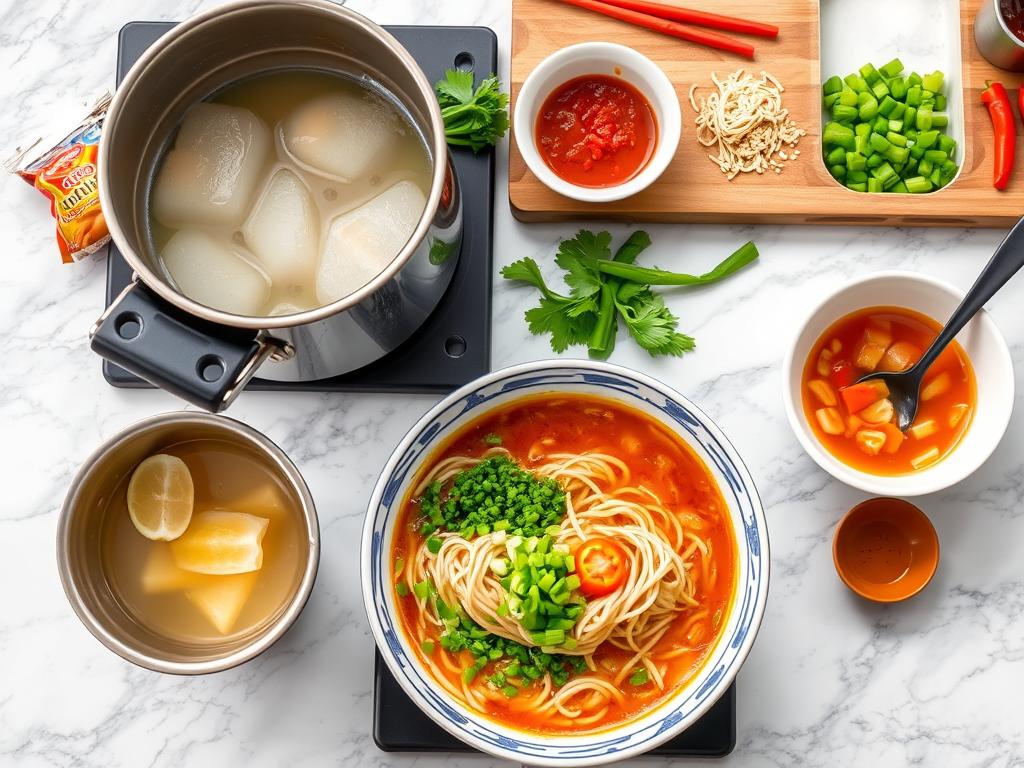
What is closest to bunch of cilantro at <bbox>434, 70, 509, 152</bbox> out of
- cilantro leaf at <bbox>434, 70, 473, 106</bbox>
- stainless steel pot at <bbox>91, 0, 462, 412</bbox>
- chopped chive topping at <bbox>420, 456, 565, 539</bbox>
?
cilantro leaf at <bbox>434, 70, 473, 106</bbox>

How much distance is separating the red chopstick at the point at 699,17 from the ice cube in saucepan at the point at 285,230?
3.01 feet

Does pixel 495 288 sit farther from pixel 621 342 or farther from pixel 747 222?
pixel 747 222

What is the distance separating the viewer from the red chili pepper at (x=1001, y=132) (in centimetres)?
237

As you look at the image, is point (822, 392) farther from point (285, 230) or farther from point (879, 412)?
point (285, 230)

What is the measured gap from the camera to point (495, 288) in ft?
7.99

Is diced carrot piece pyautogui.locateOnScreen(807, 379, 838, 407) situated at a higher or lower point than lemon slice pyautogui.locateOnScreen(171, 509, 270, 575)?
higher

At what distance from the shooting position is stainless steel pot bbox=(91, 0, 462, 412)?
175 cm

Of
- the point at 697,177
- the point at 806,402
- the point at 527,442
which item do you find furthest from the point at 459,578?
the point at 697,177

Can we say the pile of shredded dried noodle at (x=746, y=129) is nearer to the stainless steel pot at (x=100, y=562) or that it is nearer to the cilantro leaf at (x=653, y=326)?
the cilantro leaf at (x=653, y=326)

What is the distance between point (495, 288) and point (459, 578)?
717 millimetres

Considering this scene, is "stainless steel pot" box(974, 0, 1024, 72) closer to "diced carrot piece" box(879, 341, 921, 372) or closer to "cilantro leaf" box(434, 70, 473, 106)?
"diced carrot piece" box(879, 341, 921, 372)

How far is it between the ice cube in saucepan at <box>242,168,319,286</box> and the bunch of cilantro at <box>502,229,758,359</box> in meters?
0.50

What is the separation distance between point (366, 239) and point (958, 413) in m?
1.42

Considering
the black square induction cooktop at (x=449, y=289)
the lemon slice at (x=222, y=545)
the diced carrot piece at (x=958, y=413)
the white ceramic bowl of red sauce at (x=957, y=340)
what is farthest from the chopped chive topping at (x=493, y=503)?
the diced carrot piece at (x=958, y=413)
